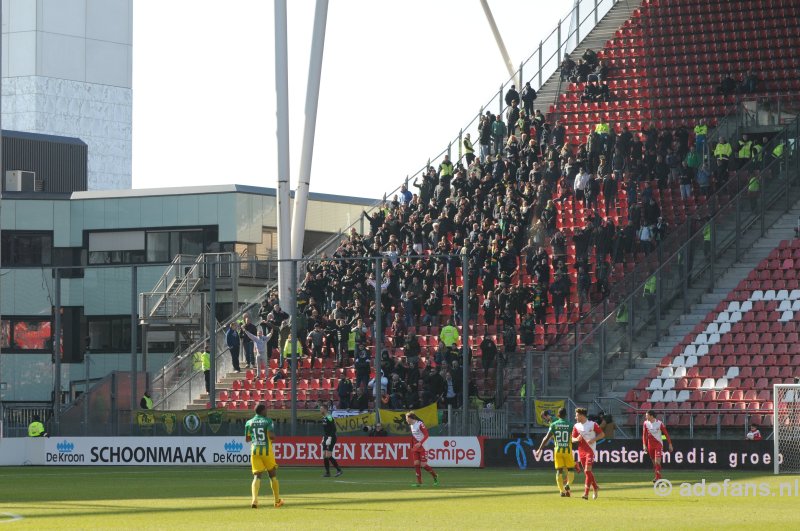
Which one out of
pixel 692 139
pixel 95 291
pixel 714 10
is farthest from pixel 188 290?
pixel 714 10

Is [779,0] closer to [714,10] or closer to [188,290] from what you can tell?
[714,10]

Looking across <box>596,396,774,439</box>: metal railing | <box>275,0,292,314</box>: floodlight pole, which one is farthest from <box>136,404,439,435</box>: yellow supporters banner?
<box>275,0,292,314</box>: floodlight pole

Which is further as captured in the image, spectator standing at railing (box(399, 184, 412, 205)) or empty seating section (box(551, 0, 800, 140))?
empty seating section (box(551, 0, 800, 140))

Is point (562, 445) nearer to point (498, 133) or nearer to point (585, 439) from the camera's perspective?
point (585, 439)

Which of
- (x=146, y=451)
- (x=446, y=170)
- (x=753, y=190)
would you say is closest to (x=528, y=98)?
(x=446, y=170)

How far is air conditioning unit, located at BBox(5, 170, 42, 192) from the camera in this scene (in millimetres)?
69688

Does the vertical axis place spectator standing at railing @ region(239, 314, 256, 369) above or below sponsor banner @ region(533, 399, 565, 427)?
above

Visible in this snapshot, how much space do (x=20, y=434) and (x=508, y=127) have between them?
2051 centimetres

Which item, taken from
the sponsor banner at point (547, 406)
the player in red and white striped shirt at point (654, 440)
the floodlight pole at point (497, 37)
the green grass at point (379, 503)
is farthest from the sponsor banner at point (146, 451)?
the floodlight pole at point (497, 37)

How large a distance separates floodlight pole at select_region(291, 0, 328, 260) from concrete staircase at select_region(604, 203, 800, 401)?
1340 centimetres

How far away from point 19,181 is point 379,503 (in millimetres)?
46493

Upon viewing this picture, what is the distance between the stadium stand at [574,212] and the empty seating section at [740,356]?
76 millimetres

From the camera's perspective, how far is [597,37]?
5994cm

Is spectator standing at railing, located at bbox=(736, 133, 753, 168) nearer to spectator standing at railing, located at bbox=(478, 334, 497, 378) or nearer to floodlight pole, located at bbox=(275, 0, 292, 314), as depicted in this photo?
spectator standing at railing, located at bbox=(478, 334, 497, 378)
